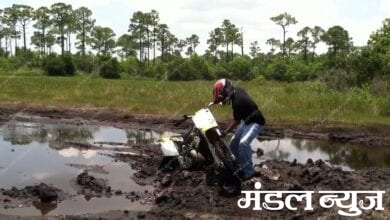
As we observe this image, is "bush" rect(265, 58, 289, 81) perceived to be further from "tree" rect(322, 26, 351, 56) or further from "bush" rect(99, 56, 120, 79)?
"bush" rect(99, 56, 120, 79)

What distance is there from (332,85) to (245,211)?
27967 millimetres

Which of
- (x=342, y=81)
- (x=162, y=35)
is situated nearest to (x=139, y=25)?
(x=162, y=35)

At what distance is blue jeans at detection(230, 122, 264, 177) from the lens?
963cm

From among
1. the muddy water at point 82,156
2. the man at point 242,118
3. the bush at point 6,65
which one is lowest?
the muddy water at point 82,156

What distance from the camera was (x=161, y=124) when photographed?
21.9 m

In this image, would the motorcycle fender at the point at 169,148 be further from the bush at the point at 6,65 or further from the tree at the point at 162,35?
the tree at the point at 162,35

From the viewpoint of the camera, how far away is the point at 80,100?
27.8 m

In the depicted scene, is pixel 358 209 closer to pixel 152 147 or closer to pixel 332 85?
pixel 152 147

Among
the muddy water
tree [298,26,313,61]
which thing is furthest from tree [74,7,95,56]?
the muddy water

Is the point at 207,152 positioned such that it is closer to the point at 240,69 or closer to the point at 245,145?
the point at 245,145

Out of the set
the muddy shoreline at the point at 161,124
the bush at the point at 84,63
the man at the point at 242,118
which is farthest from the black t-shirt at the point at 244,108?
the bush at the point at 84,63

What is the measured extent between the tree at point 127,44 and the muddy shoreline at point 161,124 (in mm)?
55734

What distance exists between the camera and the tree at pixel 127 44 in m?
80.6

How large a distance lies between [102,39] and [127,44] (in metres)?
6.93
